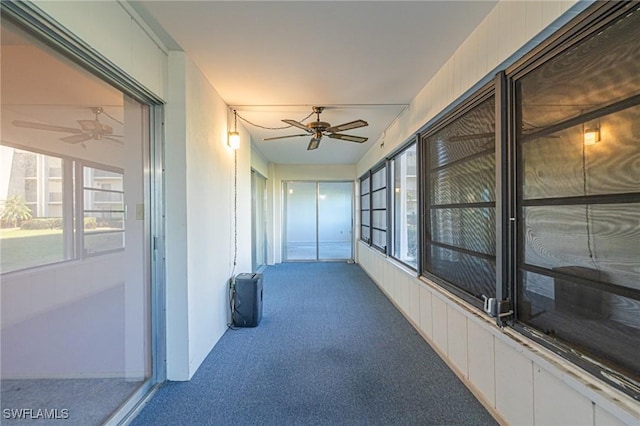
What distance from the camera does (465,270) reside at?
2432 mm

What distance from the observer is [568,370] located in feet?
4.46

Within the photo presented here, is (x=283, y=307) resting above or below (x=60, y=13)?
below

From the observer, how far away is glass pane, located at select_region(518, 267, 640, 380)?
1175mm

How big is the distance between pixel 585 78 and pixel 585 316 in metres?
1.09

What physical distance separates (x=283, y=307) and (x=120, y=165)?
2.84 meters

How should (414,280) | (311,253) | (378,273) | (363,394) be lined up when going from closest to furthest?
(363,394), (414,280), (378,273), (311,253)

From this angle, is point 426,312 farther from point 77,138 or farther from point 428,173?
point 77,138

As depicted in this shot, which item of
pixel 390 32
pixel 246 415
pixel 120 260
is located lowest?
pixel 246 415

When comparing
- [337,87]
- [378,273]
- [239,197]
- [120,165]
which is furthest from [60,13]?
[378,273]

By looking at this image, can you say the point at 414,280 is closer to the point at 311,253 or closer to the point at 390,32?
the point at 390,32

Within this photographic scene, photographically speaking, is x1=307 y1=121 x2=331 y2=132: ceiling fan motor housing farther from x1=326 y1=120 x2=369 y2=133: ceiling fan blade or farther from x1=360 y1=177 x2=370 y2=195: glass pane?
x1=360 y1=177 x2=370 y2=195: glass pane

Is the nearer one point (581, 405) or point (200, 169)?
point (581, 405)

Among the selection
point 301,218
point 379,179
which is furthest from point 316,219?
point 379,179

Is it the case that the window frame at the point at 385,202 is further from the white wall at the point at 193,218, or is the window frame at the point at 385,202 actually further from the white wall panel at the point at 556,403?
the white wall panel at the point at 556,403
